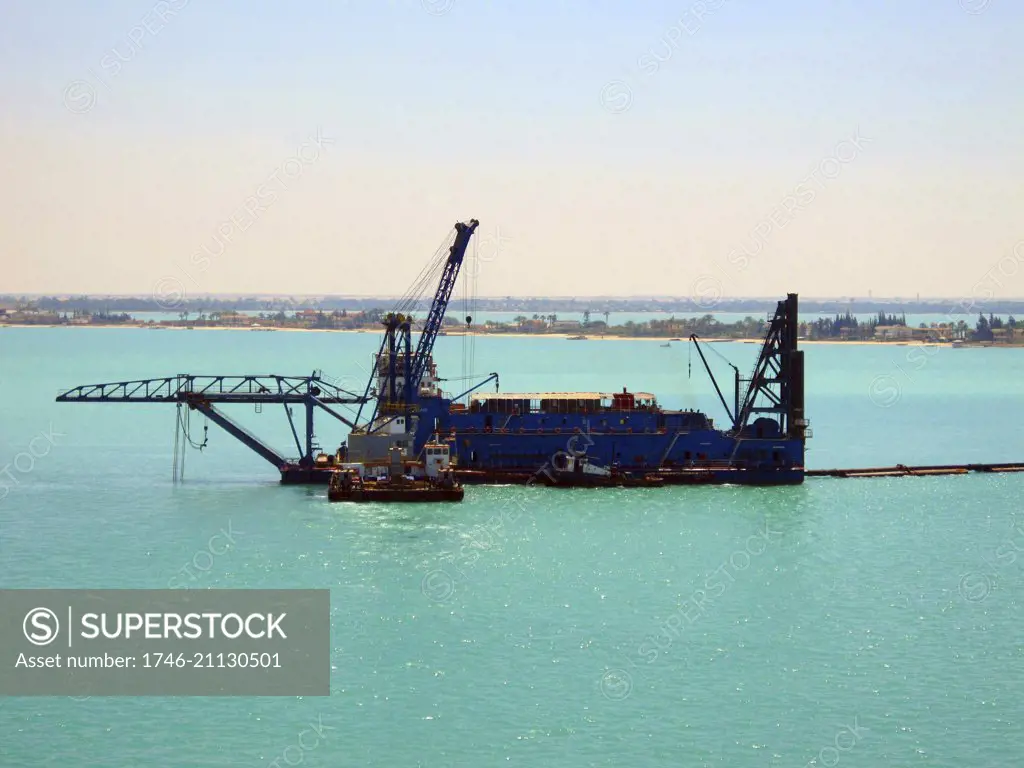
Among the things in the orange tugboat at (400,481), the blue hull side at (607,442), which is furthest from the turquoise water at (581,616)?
the blue hull side at (607,442)

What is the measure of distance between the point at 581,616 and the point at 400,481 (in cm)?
2901

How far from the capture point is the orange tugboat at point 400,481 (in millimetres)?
83062

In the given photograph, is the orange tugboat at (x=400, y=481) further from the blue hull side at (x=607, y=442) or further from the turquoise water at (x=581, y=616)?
the blue hull side at (x=607, y=442)

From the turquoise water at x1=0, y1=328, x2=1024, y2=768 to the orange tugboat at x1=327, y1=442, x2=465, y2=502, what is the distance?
82.5 inches

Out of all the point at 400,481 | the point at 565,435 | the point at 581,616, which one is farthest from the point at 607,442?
the point at 581,616

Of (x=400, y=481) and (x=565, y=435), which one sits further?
(x=565, y=435)

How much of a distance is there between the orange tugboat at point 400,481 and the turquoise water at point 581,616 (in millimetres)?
2096

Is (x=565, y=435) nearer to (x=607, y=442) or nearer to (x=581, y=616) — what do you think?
(x=607, y=442)

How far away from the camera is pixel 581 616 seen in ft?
187

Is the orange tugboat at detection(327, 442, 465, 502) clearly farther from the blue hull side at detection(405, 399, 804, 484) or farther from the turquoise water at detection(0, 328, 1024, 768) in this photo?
the blue hull side at detection(405, 399, 804, 484)

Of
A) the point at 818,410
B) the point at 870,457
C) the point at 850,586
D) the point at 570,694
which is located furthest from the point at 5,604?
the point at 818,410

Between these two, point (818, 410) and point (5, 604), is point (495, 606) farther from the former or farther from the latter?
point (818, 410)

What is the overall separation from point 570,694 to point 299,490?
1719 inches

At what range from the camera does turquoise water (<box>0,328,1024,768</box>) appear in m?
43.3
